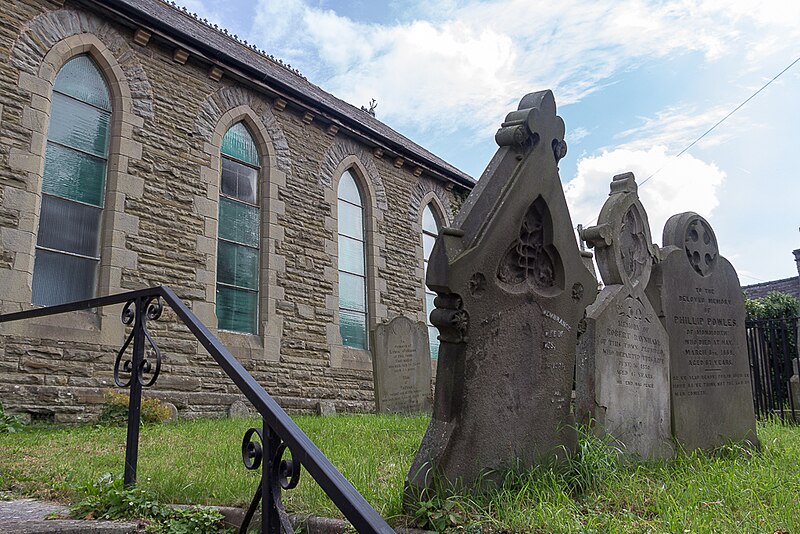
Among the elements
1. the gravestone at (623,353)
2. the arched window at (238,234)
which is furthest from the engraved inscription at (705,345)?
the arched window at (238,234)

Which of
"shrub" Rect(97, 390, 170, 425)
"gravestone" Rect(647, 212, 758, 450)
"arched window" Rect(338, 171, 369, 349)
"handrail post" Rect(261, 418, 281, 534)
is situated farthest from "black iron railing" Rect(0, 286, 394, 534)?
"arched window" Rect(338, 171, 369, 349)

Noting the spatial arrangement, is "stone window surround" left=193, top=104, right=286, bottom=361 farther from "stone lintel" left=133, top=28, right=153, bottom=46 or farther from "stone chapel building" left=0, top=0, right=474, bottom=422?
"stone lintel" left=133, top=28, right=153, bottom=46

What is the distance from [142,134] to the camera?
9055 millimetres

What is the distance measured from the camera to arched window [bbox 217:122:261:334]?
10023mm

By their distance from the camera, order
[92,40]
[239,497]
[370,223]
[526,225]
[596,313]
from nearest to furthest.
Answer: [239,497] < [526,225] < [596,313] < [92,40] < [370,223]

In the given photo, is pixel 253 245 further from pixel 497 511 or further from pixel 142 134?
pixel 497 511

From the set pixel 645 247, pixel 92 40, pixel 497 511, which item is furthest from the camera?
pixel 92 40

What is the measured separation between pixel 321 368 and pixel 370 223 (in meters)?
3.39

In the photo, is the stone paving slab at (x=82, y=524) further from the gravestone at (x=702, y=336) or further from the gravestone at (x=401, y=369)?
the gravestone at (x=401, y=369)

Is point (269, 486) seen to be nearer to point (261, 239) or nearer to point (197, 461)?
point (197, 461)

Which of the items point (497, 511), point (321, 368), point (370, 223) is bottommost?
point (497, 511)

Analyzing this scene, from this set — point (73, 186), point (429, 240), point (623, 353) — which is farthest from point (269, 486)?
point (429, 240)

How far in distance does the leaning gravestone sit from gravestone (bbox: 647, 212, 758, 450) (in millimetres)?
1726

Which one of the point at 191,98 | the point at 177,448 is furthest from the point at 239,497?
the point at 191,98
